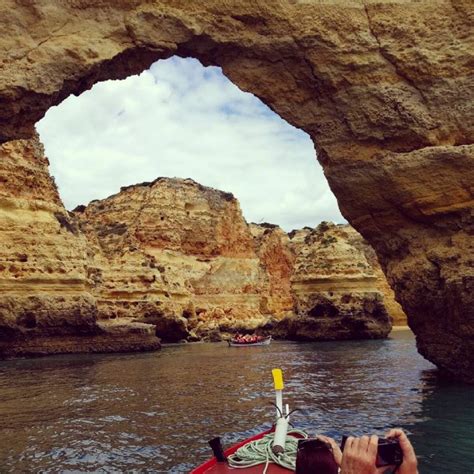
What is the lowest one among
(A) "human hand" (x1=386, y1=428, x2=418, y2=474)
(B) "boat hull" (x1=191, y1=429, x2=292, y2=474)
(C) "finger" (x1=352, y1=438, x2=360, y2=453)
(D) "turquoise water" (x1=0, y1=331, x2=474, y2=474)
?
(D) "turquoise water" (x1=0, y1=331, x2=474, y2=474)

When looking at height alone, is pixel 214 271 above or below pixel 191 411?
above

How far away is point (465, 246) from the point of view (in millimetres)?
10078

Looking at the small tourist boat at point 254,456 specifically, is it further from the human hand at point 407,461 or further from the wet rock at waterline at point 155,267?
the wet rock at waterline at point 155,267

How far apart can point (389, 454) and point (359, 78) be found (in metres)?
8.92

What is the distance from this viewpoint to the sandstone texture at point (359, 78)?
902cm

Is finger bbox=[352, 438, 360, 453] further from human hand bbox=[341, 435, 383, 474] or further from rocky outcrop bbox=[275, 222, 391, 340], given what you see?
rocky outcrop bbox=[275, 222, 391, 340]

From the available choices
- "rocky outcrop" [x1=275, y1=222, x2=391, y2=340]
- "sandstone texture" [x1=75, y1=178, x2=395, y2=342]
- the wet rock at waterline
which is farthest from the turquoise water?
"sandstone texture" [x1=75, y1=178, x2=395, y2=342]

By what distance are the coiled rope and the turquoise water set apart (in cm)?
128

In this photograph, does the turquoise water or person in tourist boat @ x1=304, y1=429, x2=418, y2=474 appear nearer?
person in tourist boat @ x1=304, y1=429, x2=418, y2=474

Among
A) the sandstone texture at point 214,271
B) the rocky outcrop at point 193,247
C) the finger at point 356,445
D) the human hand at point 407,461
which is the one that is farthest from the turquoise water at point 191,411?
the rocky outcrop at point 193,247

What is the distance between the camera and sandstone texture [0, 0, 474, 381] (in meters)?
9.02

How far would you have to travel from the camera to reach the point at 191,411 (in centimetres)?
1042

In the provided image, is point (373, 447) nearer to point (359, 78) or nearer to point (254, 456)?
point (254, 456)

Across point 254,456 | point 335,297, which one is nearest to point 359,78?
point 254,456
